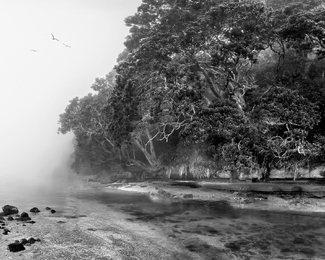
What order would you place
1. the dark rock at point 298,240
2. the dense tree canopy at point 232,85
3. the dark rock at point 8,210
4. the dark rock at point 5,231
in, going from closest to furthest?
the dark rock at point 298,240, the dark rock at point 5,231, the dark rock at point 8,210, the dense tree canopy at point 232,85

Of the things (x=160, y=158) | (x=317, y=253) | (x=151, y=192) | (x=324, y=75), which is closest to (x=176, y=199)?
(x=151, y=192)

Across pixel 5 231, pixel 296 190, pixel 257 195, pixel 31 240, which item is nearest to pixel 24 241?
pixel 31 240

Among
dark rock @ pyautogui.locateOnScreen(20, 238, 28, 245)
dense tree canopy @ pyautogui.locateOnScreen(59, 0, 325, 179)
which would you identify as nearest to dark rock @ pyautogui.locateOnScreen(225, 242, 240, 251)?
dark rock @ pyautogui.locateOnScreen(20, 238, 28, 245)

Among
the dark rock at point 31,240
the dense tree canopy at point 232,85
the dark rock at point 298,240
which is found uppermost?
the dense tree canopy at point 232,85

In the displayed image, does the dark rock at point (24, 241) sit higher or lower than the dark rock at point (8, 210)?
higher

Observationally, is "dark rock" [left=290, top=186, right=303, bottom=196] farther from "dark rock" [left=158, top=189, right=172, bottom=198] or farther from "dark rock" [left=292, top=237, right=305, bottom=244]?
"dark rock" [left=158, top=189, right=172, bottom=198]

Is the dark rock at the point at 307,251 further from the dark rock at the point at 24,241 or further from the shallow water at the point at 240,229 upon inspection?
the dark rock at the point at 24,241

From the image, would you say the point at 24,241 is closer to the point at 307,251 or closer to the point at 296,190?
the point at 307,251

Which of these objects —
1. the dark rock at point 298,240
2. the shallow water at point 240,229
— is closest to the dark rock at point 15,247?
the shallow water at point 240,229

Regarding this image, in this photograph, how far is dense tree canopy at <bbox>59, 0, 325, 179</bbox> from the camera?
23.5 m

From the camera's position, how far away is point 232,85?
32.3 metres

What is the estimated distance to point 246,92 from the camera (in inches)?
1228

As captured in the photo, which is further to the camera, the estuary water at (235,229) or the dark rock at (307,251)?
the estuary water at (235,229)

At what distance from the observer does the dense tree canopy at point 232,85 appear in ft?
77.3
